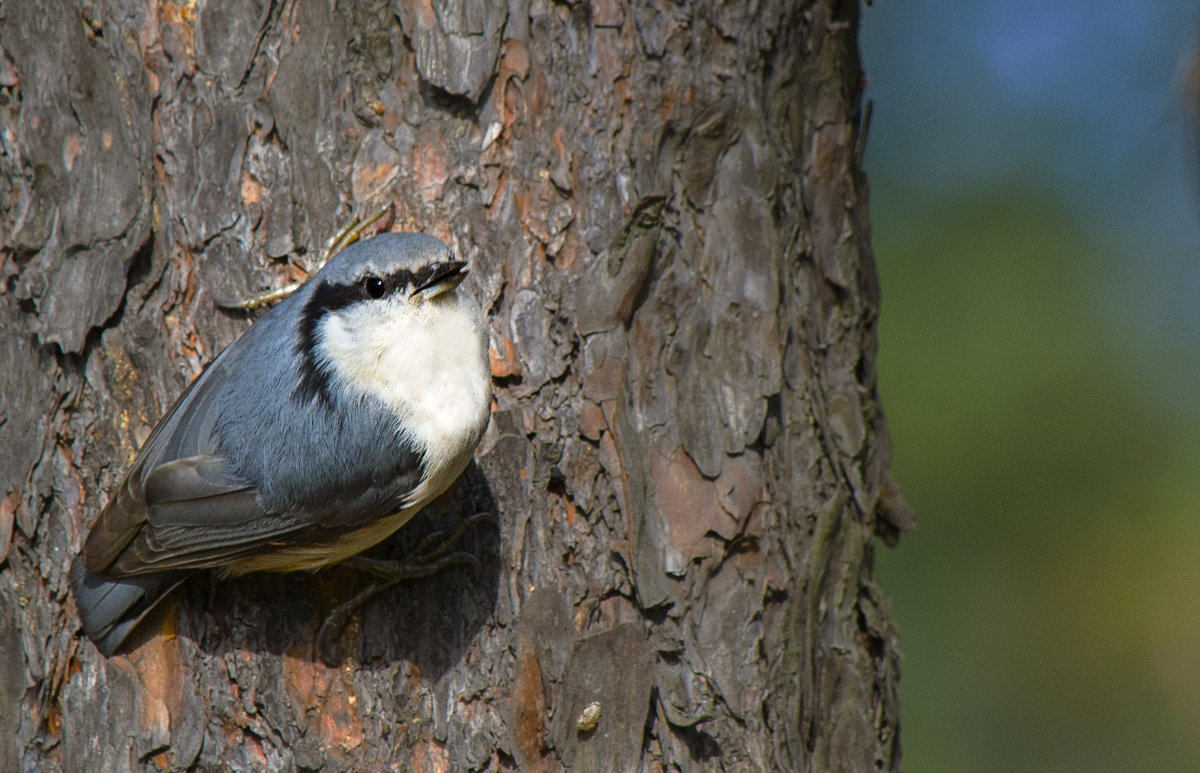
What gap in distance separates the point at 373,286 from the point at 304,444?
31cm

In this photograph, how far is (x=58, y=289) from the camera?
182cm

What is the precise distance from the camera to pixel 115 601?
1729mm

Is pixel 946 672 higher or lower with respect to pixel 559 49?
lower

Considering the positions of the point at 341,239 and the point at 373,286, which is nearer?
the point at 373,286

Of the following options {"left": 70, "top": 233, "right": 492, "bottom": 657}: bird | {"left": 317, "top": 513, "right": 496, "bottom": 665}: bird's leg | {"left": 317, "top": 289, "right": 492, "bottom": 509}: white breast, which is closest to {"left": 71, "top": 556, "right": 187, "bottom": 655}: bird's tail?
{"left": 70, "top": 233, "right": 492, "bottom": 657}: bird

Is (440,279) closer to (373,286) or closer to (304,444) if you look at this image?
(373,286)

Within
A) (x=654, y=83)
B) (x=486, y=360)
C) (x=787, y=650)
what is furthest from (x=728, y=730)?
(x=654, y=83)

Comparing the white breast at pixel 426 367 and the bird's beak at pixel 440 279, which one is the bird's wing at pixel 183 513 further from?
the bird's beak at pixel 440 279

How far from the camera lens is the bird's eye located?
168cm

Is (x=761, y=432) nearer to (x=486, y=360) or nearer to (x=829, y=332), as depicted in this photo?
(x=829, y=332)

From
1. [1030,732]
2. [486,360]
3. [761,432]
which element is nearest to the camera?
[486,360]

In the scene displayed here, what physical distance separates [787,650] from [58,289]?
1529 mm

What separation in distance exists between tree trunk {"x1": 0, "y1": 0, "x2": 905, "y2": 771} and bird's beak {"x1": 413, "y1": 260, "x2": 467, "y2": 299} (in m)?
0.22

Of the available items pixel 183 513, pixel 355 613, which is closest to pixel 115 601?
pixel 183 513
